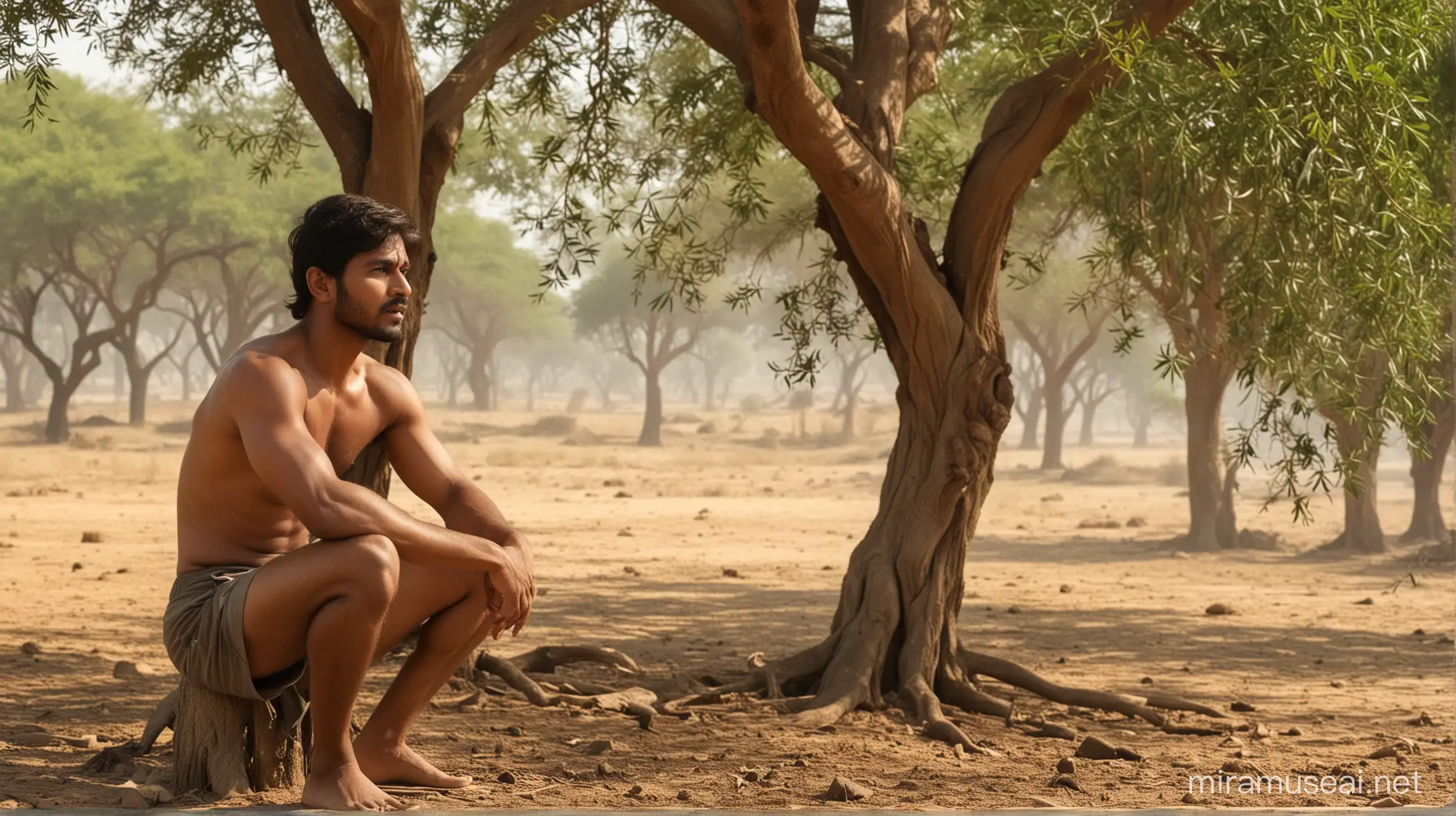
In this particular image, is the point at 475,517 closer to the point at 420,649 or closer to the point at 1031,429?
the point at 420,649

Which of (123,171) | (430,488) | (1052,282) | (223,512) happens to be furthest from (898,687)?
(1052,282)

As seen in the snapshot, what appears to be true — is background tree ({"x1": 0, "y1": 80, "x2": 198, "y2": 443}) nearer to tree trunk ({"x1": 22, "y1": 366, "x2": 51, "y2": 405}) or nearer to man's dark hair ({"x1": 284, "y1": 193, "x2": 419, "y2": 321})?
tree trunk ({"x1": 22, "y1": 366, "x2": 51, "y2": 405})

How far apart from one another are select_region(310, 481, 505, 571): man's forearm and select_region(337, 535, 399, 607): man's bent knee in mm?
27

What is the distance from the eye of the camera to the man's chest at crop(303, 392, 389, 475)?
3875mm

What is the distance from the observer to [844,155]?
5953mm

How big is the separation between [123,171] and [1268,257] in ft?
96.5

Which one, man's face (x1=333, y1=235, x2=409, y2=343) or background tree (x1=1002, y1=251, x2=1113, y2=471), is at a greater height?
background tree (x1=1002, y1=251, x2=1113, y2=471)

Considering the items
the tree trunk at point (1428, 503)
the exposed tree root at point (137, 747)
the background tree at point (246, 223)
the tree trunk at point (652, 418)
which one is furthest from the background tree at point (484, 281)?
the exposed tree root at point (137, 747)

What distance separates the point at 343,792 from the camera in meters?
3.75

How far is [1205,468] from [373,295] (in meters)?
14.9

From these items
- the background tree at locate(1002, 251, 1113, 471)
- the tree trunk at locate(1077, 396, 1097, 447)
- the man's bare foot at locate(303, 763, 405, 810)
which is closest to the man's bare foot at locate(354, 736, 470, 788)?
the man's bare foot at locate(303, 763, 405, 810)

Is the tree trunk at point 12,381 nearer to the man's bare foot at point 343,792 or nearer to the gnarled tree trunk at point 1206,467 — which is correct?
the gnarled tree trunk at point 1206,467

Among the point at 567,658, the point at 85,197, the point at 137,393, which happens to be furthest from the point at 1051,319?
the point at 567,658

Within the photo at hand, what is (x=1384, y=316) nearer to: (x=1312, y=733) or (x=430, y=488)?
(x=1312, y=733)
